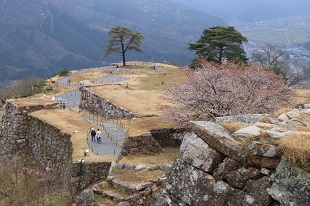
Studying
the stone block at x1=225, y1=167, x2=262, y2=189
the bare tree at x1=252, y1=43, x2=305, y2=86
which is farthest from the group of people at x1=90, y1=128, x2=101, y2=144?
the bare tree at x1=252, y1=43, x2=305, y2=86

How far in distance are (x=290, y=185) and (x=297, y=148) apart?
0.56 meters

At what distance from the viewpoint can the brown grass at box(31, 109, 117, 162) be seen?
59.9ft

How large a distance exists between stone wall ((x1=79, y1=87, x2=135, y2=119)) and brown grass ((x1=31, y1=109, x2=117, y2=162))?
3449 mm

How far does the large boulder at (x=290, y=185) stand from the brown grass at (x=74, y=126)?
41.6 feet

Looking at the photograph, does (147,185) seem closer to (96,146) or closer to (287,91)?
(96,146)

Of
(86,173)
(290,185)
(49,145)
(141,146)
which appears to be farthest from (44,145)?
(290,185)

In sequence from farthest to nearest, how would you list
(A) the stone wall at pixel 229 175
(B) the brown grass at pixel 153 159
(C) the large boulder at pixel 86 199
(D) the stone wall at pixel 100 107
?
(D) the stone wall at pixel 100 107 → (B) the brown grass at pixel 153 159 → (C) the large boulder at pixel 86 199 → (A) the stone wall at pixel 229 175

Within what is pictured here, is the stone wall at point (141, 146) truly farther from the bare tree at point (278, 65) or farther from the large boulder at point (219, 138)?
the bare tree at point (278, 65)

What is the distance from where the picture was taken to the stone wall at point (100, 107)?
28802 millimetres

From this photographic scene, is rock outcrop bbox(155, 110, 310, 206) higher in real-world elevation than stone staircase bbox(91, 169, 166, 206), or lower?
higher

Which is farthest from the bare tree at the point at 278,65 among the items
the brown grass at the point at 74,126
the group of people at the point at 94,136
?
the group of people at the point at 94,136

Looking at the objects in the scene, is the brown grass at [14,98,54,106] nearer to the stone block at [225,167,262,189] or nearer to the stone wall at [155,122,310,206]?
the stone wall at [155,122,310,206]

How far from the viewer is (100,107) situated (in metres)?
32.9

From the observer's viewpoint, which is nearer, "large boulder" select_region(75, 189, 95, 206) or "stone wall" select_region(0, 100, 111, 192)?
"large boulder" select_region(75, 189, 95, 206)
